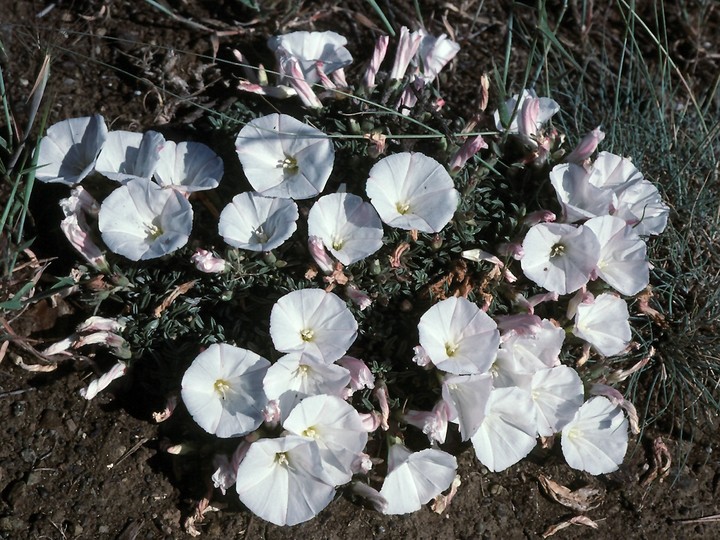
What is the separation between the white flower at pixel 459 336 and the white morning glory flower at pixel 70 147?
1.51m

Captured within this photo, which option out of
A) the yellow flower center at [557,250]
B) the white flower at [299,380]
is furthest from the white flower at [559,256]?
the white flower at [299,380]

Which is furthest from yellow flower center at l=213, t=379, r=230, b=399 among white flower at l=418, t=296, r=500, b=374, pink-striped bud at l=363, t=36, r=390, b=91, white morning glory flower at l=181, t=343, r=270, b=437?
pink-striped bud at l=363, t=36, r=390, b=91

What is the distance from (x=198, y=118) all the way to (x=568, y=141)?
1.75m

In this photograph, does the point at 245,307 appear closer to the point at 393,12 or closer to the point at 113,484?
the point at 113,484

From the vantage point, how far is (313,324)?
8.86 feet

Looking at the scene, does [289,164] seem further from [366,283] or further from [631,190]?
[631,190]

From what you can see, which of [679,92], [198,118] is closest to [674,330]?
[679,92]

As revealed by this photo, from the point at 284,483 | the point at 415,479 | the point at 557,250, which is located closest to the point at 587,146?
the point at 557,250

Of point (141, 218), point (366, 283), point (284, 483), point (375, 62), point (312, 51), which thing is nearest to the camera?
point (284, 483)

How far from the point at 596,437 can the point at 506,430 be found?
17.8 inches

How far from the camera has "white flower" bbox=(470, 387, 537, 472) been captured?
269 cm

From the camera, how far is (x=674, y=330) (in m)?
3.30

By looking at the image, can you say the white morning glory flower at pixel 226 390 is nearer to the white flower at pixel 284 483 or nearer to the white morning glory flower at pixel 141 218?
the white flower at pixel 284 483

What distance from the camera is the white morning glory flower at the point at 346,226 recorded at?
273 centimetres
